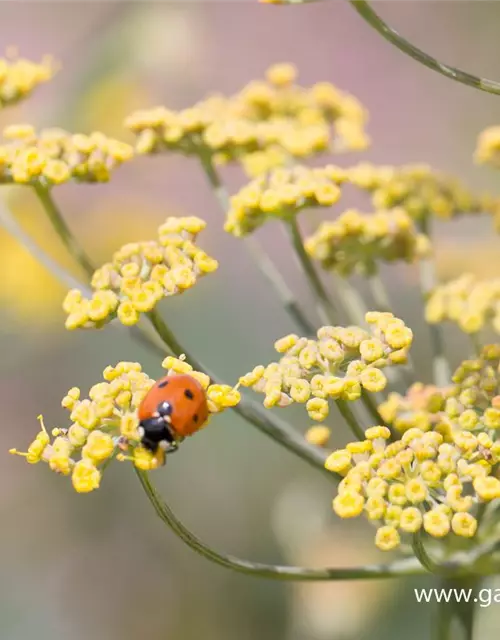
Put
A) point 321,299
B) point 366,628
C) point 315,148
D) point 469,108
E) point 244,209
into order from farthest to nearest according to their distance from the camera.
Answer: point 469,108 < point 366,628 < point 315,148 < point 321,299 < point 244,209

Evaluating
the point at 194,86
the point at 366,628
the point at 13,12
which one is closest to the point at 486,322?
the point at 366,628

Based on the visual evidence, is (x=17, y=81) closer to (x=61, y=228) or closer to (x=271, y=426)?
(x=61, y=228)

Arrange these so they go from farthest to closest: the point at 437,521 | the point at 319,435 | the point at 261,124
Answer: the point at 261,124, the point at 319,435, the point at 437,521

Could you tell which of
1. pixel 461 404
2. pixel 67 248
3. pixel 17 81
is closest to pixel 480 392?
pixel 461 404

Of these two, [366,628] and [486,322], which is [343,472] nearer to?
[486,322]

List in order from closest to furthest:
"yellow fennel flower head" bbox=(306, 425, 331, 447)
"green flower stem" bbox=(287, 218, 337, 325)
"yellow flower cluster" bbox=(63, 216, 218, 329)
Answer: "yellow flower cluster" bbox=(63, 216, 218, 329), "yellow fennel flower head" bbox=(306, 425, 331, 447), "green flower stem" bbox=(287, 218, 337, 325)

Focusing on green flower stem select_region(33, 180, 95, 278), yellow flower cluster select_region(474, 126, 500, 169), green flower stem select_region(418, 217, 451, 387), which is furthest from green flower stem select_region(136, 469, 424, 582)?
yellow flower cluster select_region(474, 126, 500, 169)

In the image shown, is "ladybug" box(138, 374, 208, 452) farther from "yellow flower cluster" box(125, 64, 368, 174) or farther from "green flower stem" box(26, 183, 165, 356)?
"yellow flower cluster" box(125, 64, 368, 174)
